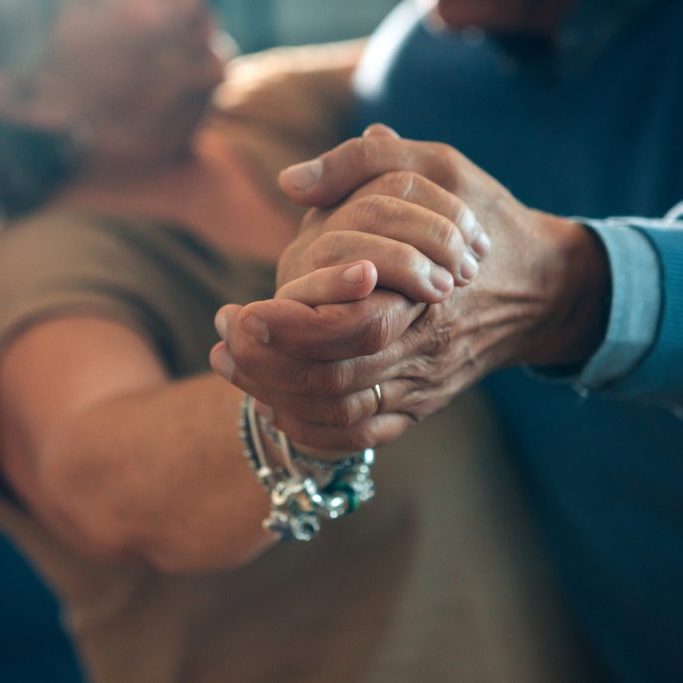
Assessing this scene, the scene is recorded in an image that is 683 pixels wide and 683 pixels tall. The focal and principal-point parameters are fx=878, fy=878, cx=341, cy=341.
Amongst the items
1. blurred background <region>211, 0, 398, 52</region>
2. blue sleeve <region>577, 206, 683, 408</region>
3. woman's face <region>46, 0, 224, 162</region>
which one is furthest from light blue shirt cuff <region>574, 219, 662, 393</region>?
blurred background <region>211, 0, 398, 52</region>

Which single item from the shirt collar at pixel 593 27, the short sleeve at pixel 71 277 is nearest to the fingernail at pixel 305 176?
the short sleeve at pixel 71 277

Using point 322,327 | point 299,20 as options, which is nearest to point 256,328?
point 322,327

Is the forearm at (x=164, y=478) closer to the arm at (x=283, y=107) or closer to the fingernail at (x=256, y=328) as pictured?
the fingernail at (x=256, y=328)

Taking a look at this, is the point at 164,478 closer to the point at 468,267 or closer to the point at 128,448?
the point at 128,448

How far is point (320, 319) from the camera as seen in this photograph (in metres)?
0.41

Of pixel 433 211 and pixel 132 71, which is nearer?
pixel 433 211

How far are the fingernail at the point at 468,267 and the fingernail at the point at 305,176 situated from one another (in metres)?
0.10

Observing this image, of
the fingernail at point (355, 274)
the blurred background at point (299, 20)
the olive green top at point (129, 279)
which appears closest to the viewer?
the fingernail at point (355, 274)

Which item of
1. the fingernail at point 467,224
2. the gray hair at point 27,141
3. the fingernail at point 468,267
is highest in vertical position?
the fingernail at point 467,224

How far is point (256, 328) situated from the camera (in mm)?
414

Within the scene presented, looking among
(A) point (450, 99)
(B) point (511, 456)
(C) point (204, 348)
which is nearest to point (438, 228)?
(C) point (204, 348)

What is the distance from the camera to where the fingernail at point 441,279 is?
17.0 inches

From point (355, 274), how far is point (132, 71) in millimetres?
545

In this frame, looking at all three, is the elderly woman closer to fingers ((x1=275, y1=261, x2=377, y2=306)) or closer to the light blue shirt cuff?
fingers ((x1=275, y1=261, x2=377, y2=306))
